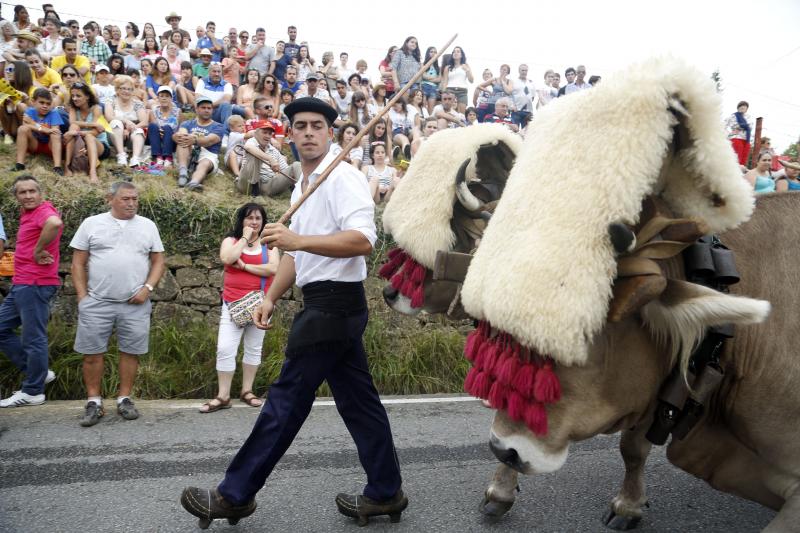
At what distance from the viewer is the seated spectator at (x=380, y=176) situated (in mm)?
10297

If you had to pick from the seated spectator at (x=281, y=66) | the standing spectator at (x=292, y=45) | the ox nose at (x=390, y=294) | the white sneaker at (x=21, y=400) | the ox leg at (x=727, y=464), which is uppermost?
the standing spectator at (x=292, y=45)

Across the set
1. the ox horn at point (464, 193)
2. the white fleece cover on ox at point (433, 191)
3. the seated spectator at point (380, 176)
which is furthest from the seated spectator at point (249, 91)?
the ox horn at point (464, 193)

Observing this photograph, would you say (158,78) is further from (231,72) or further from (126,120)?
(126,120)

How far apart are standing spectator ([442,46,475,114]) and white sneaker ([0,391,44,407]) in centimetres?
1087

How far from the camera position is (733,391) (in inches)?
103

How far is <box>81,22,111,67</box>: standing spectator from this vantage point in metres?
12.7

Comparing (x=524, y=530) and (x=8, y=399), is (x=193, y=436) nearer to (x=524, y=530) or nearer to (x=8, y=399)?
(x=8, y=399)

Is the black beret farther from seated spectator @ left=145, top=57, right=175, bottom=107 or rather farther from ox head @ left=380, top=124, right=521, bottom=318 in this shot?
seated spectator @ left=145, top=57, right=175, bottom=107

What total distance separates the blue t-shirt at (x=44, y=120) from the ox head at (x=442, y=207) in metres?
7.23

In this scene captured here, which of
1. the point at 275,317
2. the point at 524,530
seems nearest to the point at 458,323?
the point at 275,317

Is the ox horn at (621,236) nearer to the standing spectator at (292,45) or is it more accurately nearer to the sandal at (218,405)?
the sandal at (218,405)

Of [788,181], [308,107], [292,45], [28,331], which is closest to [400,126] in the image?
[292,45]

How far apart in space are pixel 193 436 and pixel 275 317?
9.06 ft

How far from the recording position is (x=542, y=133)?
2557mm
